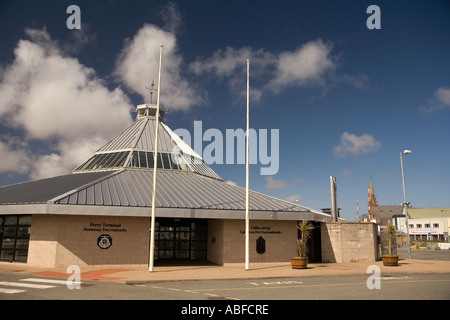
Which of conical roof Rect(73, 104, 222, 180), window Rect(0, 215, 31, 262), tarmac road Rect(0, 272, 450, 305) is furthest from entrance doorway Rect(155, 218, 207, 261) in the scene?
tarmac road Rect(0, 272, 450, 305)

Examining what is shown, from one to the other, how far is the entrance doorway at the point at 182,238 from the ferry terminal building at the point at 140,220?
0.24ft

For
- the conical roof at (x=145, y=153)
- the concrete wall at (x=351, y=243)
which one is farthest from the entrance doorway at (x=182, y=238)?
the concrete wall at (x=351, y=243)

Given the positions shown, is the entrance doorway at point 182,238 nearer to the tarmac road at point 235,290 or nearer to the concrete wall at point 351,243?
the concrete wall at point 351,243

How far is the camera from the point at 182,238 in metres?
26.1

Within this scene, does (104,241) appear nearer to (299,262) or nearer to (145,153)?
(145,153)

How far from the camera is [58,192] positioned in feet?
69.4

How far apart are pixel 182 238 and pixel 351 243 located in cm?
1266

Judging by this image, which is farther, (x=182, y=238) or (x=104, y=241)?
(x=182, y=238)

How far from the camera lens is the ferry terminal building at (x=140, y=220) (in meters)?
19.5

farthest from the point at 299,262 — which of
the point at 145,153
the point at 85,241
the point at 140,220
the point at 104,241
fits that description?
the point at 145,153

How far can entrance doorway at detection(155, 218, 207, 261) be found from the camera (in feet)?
84.1

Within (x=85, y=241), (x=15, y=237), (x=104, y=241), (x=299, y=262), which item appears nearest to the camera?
(x=85, y=241)
